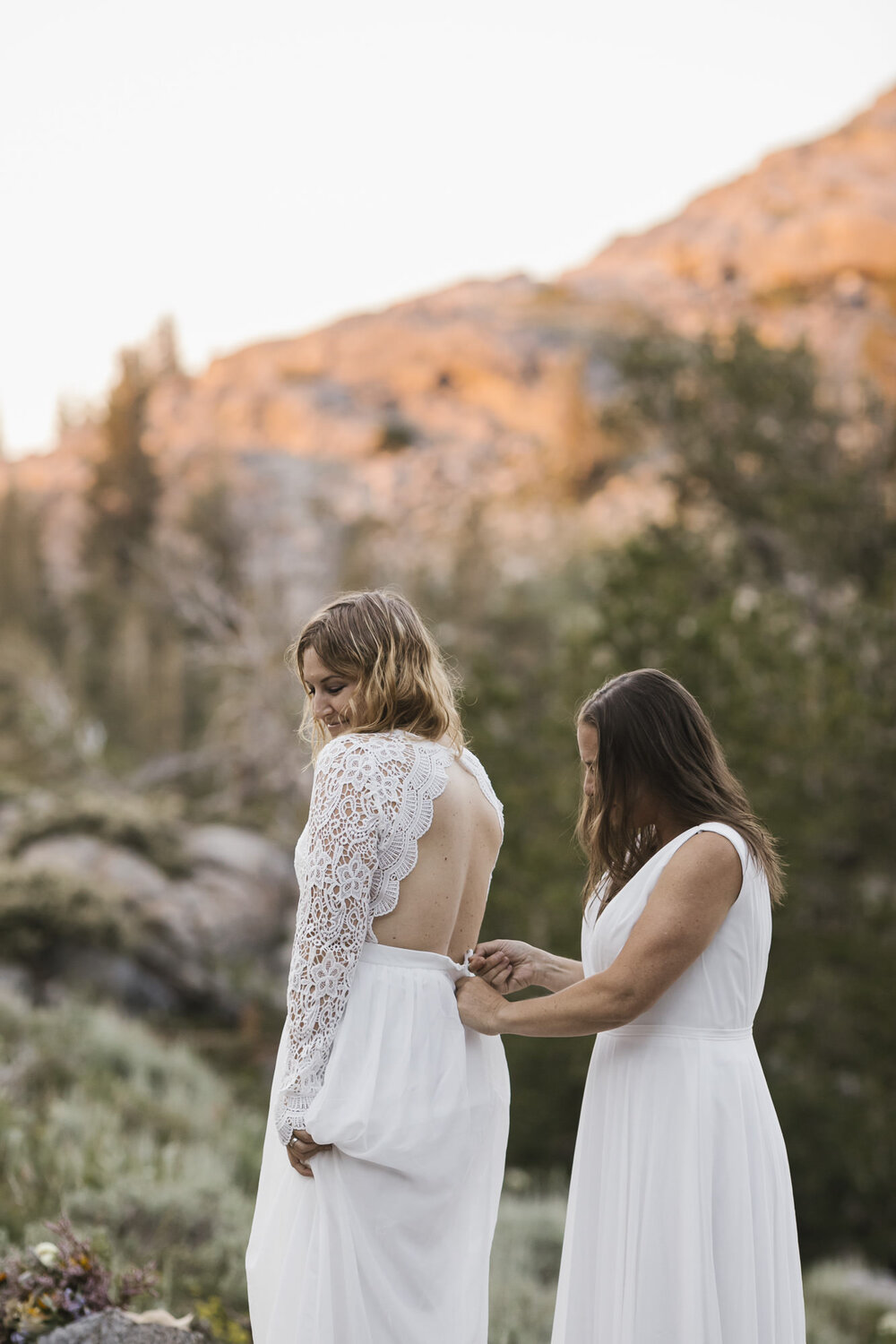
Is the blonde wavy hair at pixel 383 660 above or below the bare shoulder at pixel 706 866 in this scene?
above

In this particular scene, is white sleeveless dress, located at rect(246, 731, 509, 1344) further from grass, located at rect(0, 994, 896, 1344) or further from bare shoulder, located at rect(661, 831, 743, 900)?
grass, located at rect(0, 994, 896, 1344)

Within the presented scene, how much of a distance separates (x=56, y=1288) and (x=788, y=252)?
7317 centimetres

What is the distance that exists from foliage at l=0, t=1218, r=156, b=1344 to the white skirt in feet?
2.80

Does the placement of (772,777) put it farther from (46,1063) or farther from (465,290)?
(465,290)

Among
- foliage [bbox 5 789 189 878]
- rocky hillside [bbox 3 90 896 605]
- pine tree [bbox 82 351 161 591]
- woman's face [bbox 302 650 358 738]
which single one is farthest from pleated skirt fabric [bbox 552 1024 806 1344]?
rocky hillside [bbox 3 90 896 605]

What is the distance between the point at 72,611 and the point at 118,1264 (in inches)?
937

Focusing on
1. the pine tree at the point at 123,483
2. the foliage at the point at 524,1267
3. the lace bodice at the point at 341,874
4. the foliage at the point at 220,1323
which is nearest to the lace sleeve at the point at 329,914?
the lace bodice at the point at 341,874

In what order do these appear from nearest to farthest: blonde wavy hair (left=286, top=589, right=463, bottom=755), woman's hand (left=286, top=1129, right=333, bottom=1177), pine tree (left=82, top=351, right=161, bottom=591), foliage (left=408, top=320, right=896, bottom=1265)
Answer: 1. woman's hand (left=286, top=1129, right=333, bottom=1177)
2. blonde wavy hair (left=286, top=589, right=463, bottom=755)
3. foliage (left=408, top=320, right=896, bottom=1265)
4. pine tree (left=82, top=351, right=161, bottom=591)

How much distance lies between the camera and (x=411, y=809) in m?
2.30

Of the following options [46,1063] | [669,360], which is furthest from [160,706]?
[46,1063]

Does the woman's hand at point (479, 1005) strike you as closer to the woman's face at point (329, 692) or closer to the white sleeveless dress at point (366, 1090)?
the white sleeveless dress at point (366, 1090)

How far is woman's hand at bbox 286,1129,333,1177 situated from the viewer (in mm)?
2285

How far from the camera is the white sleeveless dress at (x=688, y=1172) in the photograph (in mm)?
2240

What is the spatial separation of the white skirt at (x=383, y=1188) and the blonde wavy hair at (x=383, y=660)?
0.47 meters
